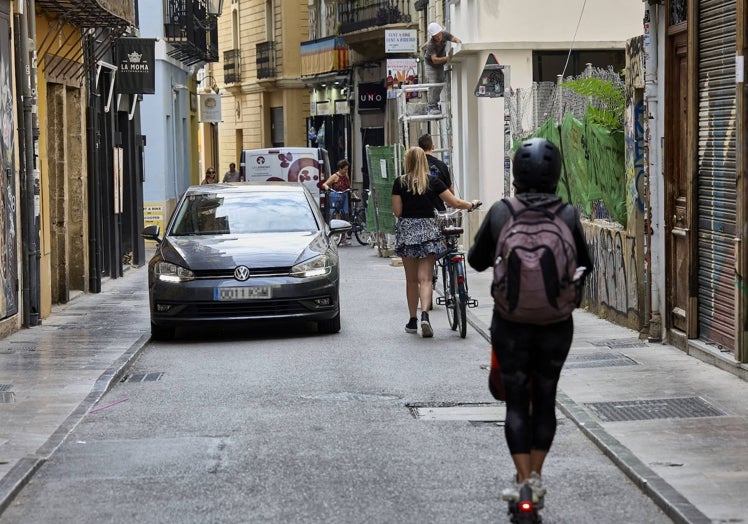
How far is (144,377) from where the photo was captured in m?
12.3

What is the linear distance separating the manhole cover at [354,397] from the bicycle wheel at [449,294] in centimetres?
389

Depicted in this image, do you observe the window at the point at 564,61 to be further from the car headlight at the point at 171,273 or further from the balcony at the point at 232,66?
the balcony at the point at 232,66

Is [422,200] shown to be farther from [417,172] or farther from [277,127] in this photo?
[277,127]

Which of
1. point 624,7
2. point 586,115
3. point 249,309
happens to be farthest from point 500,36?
point 249,309

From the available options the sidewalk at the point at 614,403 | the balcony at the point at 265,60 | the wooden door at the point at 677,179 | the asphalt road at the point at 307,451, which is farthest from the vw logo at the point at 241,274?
the balcony at the point at 265,60

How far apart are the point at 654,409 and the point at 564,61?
18619mm

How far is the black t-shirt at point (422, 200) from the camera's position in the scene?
48.5 ft

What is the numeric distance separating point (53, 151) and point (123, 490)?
13.6 meters

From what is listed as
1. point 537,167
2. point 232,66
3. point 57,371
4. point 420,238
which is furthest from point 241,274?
point 232,66

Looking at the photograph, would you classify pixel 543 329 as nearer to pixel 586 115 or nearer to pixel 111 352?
pixel 111 352

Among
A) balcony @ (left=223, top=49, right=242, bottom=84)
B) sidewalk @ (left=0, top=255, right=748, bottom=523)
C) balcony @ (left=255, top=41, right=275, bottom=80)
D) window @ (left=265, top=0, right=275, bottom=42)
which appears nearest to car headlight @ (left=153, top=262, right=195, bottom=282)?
sidewalk @ (left=0, top=255, right=748, bottom=523)

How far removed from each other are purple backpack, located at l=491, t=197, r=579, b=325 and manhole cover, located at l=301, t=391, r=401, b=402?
14.3 feet

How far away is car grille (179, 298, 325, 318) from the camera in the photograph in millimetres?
14508

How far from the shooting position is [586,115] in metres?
16.0
